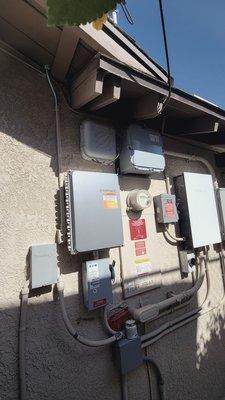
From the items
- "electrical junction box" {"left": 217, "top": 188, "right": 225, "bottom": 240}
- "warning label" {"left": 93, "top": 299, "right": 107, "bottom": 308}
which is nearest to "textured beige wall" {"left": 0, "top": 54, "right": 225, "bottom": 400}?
"warning label" {"left": 93, "top": 299, "right": 107, "bottom": 308}

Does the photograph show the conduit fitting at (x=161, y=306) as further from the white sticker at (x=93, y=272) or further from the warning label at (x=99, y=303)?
the white sticker at (x=93, y=272)

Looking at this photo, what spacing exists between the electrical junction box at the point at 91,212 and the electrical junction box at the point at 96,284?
0.19 meters

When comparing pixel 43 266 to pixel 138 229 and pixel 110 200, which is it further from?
pixel 138 229

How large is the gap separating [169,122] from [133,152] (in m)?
0.96

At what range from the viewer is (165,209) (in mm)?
2844

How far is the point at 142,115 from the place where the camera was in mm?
2516

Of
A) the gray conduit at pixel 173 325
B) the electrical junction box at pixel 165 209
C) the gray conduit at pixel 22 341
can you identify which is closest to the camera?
the gray conduit at pixel 22 341

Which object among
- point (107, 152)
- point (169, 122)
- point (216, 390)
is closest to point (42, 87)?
point (107, 152)

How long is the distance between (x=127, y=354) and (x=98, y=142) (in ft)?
6.50

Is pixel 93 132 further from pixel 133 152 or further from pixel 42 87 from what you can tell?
pixel 42 87

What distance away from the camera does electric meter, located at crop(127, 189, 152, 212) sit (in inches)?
102

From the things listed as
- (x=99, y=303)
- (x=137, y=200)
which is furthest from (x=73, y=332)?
(x=137, y=200)

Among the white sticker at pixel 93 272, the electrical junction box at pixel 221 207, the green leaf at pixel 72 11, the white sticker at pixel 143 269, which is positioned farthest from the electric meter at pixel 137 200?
the green leaf at pixel 72 11

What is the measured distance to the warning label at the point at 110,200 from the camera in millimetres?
2234
